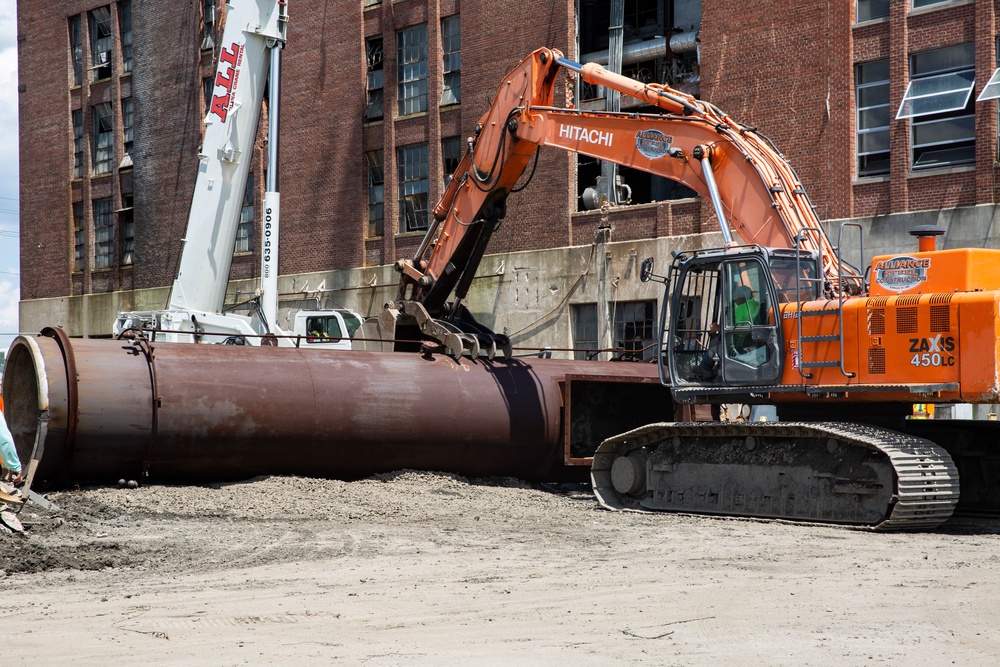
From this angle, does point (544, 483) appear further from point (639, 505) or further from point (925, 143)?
point (925, 143)

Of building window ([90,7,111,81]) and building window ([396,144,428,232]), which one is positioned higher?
building window ([90,7,111,81])

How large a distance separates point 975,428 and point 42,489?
10785 mm

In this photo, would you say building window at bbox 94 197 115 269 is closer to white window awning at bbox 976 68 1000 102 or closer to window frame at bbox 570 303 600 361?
window frame at bbox 570 303 600 361

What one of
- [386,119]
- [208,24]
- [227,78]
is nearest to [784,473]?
[227,78]

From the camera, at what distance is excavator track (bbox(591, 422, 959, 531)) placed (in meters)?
12.1

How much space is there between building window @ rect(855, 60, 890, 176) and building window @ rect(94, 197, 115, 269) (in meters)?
27.3

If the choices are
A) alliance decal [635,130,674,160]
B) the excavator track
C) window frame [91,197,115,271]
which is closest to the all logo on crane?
alliance decal [635,130,674,160]

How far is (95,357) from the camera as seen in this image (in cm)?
1391

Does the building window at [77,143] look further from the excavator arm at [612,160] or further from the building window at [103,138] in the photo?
the excavator arm at [612,160]

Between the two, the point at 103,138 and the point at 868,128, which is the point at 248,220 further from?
the point at 868,128

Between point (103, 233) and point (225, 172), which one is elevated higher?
point (103, 233)

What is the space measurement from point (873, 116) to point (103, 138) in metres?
28.5

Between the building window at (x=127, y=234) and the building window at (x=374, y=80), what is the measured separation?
1156cm

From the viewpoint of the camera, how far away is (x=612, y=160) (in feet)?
51.7
